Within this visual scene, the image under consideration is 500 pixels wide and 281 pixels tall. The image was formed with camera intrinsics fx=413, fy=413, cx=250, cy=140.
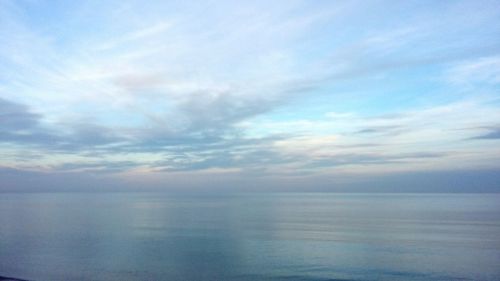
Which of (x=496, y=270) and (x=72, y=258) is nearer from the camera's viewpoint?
(x=496, y=270)

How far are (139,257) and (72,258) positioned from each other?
7.83 meters

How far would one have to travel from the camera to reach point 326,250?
56562 mm

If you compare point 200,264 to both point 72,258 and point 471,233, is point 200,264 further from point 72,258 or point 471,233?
point 471,233

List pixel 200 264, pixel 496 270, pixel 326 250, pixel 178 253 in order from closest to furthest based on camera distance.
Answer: pixel 496 270 → pixel 200 264 → pixel 178 253 → pixel 326 250

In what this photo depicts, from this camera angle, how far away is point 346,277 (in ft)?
134

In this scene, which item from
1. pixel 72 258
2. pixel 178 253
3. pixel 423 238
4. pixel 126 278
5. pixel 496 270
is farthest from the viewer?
pixel 423 238

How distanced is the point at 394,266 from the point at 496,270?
10158mm

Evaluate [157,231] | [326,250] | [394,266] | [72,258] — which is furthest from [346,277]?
[157,231]

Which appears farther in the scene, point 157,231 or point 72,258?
point 157,231

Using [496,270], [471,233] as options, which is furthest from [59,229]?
[471,233]

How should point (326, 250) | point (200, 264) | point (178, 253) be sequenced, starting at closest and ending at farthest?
point (200, 264) < point (178, 253) < point (326, 250)

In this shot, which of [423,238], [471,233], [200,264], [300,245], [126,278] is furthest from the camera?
[471,233]

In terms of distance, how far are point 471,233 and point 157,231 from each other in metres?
59.6

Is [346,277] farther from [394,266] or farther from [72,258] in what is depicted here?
[72,258]
